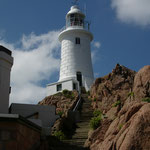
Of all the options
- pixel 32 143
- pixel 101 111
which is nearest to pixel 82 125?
pixel 101 111

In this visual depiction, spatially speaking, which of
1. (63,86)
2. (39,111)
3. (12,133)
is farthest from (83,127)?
(63,86)

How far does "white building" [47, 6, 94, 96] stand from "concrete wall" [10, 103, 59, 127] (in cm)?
953

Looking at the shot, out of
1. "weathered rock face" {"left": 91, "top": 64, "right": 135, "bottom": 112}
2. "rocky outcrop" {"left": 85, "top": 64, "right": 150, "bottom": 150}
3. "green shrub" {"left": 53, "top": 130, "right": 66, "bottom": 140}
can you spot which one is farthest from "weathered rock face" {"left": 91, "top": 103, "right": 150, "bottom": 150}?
"weathered rock face" {"left": 91, "top": 64, "right": 135, "bottom": 112}

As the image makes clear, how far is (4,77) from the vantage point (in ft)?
40.0

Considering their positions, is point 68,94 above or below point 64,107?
above

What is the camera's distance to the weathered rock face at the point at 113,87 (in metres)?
20.1

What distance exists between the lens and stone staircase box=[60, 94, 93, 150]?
39.6ft

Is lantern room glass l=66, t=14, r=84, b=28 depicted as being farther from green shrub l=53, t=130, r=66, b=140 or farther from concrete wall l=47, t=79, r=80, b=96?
green shrub l=53, t=130, r=66, b=140

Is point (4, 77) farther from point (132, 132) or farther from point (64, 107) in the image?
point (64, 107)

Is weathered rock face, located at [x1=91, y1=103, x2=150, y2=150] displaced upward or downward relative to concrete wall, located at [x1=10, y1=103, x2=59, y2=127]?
downward

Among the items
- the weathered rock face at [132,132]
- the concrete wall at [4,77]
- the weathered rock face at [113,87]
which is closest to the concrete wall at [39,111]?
the concrete wall at [4,77]

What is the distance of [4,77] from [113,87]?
1115cm

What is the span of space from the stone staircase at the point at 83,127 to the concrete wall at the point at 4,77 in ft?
11.3

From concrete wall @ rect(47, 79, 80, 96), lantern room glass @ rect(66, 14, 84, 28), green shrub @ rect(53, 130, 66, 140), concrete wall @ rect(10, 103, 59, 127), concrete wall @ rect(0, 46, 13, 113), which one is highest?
lantern room glass @ rect(66, 14, 84, 28)
